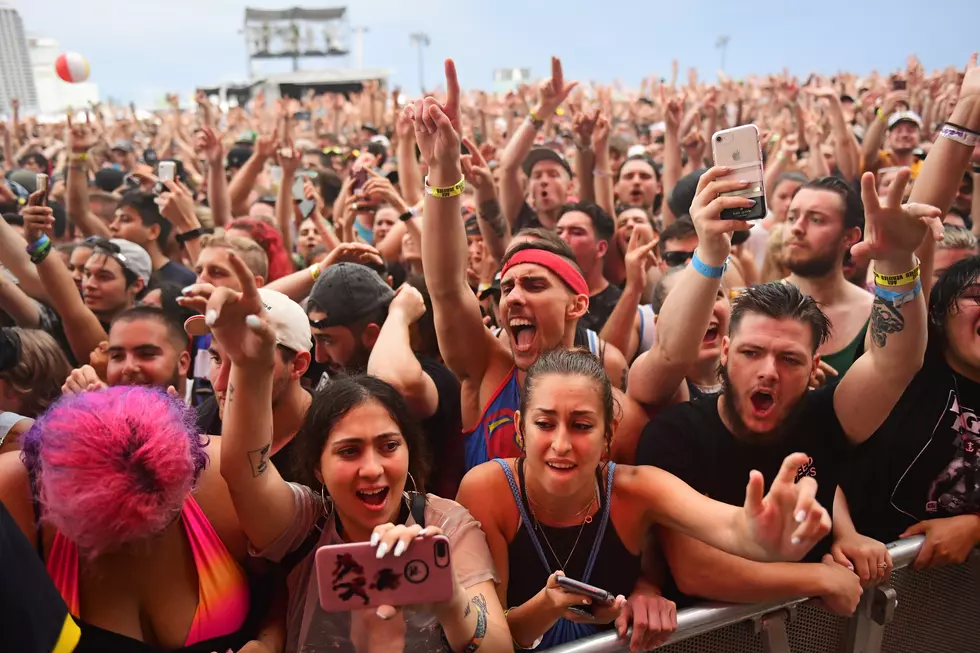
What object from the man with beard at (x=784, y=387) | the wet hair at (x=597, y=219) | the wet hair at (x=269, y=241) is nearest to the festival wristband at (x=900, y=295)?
the man with beard at (x=784, y=387)

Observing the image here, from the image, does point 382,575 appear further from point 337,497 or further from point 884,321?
point 884,321

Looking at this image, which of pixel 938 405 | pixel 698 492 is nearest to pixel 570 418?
pixel 698 492

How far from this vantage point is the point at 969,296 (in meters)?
2.17

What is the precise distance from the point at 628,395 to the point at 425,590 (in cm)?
132

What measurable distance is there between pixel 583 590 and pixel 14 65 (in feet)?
60.9

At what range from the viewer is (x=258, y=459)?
1.73 meters

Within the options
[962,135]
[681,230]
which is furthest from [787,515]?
[681,230]

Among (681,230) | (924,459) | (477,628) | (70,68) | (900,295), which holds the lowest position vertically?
(477,628)

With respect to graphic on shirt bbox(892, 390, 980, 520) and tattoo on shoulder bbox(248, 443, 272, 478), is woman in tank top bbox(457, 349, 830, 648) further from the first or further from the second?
graphic on shirt bbox(892, 390, 980, 520)

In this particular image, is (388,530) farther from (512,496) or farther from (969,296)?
(969,296)

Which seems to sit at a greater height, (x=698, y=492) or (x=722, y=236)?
(x=722, y=236)

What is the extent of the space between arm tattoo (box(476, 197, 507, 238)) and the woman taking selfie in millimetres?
2137

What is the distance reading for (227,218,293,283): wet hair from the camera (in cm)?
454

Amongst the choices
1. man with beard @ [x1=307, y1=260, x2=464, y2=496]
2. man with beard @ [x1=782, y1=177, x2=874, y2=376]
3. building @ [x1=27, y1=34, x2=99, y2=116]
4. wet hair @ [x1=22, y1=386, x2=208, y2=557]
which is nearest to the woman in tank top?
man with beard @ [x1=307, y1=260, x2=464, y2=496]
